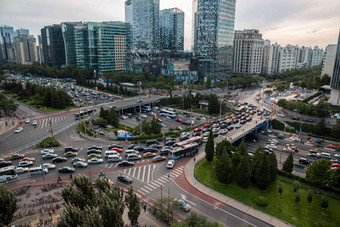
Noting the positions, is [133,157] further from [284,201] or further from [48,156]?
[284,201]

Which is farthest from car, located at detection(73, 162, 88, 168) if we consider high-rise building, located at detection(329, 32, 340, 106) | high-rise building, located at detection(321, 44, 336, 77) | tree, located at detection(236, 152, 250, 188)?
high-rise building, located at detection(321, 44, 336, 77)

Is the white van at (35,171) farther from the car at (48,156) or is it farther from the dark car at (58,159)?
the car at (48,156)

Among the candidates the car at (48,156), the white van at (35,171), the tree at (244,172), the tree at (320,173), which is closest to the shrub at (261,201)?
the tree at (244,172)

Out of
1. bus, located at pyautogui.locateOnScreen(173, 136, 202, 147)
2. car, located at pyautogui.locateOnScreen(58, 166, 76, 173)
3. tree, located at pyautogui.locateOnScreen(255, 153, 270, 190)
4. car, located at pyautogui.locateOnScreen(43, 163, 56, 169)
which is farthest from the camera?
bus, located at pyautogui.locateOnScreen(173, 136, 202, 147)

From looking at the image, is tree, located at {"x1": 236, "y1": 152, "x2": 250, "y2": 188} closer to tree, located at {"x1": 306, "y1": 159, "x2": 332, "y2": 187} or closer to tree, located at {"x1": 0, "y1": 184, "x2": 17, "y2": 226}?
tree, located at {"x1": 306, "y1": 159, "x2": 332, "y2": 187}

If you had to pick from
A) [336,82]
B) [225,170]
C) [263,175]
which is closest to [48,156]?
[225,170]
